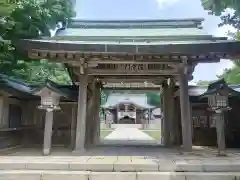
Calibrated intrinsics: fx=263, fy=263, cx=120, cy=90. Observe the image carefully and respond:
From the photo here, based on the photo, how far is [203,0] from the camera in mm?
12148

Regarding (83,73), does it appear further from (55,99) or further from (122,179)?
(122,179)

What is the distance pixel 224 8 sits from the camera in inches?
431

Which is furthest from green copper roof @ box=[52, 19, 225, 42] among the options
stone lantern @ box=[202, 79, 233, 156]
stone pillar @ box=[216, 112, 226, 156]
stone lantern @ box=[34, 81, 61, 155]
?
stone pillar @ box=[216, 112, 226, 156]

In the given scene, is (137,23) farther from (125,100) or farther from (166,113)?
(125,100)

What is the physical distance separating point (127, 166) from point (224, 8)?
8005 millimetres

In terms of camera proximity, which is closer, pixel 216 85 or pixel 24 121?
pixel 216 85

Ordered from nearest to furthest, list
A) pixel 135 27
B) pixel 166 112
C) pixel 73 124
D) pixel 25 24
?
pixel 25 24 < pixel 73 124 < pixel 166 112 < pixel 135 27

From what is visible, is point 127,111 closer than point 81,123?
No

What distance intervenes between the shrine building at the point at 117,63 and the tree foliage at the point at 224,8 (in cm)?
105

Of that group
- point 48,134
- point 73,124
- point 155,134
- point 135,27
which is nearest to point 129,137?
point 155,134

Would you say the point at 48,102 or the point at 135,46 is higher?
the point at 135,46

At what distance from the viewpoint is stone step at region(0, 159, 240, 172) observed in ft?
21.5

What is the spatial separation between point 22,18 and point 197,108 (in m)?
8.76

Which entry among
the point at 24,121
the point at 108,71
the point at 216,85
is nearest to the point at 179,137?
the point at 216,85
